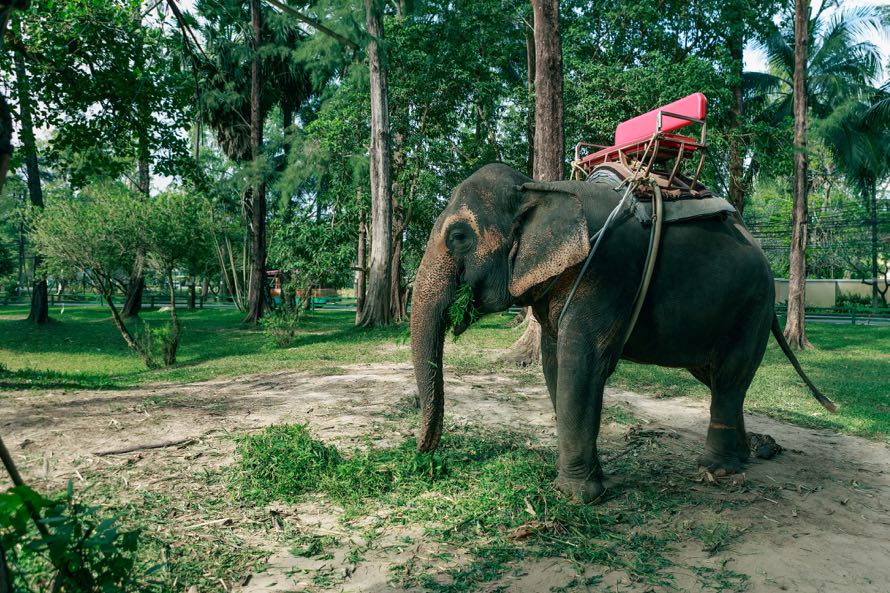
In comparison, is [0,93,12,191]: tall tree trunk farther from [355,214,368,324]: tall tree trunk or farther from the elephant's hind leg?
[355,214,368,324]: tall tree trunk

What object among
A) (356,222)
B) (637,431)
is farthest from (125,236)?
(637,431)

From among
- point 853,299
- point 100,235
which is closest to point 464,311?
point 100,235

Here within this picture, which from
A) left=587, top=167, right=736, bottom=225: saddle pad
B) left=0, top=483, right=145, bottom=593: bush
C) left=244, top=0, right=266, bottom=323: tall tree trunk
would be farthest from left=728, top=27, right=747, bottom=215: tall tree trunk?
left=0, top=483, right=145, bottom=593: bush

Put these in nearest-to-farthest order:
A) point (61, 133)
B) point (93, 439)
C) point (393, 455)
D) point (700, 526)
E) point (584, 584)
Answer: point (584, 584)
point (700, 526)
point (393, 455)
point (93, 439)
point (61, 133)

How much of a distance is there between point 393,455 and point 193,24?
3.92 m

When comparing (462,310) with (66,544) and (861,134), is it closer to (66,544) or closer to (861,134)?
(66,544)

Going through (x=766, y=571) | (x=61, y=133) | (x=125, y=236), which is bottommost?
(x=766, y=571)

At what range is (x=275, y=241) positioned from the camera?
2030 centimetres

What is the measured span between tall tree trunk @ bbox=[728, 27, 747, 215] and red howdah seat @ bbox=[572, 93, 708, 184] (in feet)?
42.7

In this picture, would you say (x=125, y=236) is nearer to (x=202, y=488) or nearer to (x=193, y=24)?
(x=193, y=24)

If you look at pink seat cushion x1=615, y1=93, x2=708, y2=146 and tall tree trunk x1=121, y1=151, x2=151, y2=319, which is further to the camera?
tall tree trunk x1=121, y1=151, x2=151, y2=319

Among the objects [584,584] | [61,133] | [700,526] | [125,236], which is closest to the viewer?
[584,584]

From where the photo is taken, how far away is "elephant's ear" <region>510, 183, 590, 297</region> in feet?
13.1

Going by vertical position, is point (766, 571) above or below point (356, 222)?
below
